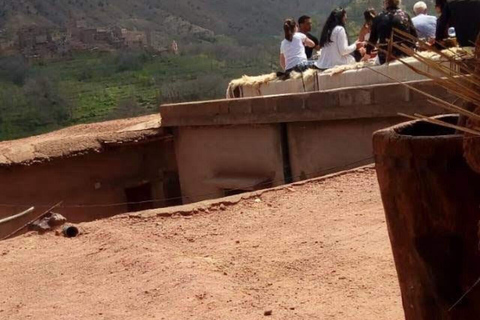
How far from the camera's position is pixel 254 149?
35.7 feet

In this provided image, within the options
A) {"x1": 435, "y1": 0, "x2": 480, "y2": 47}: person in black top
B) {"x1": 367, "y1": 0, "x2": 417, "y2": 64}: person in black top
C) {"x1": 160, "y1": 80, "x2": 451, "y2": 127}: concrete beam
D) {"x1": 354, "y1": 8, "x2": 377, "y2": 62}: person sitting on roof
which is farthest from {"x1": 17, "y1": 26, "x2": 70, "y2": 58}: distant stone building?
{"x1": 435, "y1": 0, "x2": 480, "y2": 47}: person in black top

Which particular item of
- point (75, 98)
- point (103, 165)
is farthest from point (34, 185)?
point (75, 98)

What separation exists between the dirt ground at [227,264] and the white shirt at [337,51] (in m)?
2.58

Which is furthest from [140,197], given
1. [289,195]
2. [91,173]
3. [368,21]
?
[289,195]

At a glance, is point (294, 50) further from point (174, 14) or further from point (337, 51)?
point (174, 14)

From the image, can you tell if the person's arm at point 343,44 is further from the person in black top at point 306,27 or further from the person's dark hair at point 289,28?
the person in black top at point 306,27

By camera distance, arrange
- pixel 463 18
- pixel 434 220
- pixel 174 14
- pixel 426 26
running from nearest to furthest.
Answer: pixel 434 220, pixel 463 18, pixel 426 26, pixel 174 14

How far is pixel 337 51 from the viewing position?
32.5 ft

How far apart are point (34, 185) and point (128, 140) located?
1669mm

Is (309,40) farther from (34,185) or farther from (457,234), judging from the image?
(457,234)

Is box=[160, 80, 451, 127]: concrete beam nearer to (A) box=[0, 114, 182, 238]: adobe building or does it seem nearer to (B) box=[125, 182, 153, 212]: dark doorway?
(A) box=[0, 114, 182, 238]: adobe building

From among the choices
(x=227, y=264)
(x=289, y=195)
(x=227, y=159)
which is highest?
(x=227, y=264)

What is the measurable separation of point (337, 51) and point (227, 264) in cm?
497

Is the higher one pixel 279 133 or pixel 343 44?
pixel 343 44
